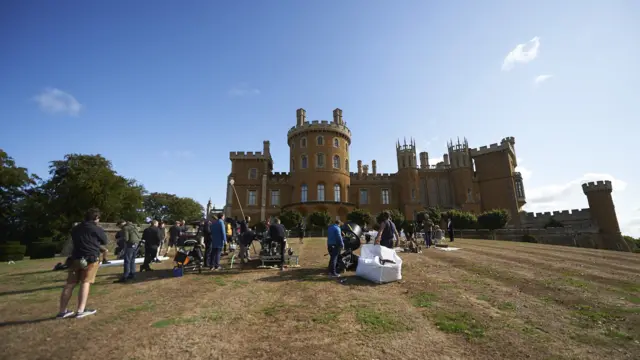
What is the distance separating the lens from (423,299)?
5535 mm

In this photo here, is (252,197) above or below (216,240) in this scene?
above

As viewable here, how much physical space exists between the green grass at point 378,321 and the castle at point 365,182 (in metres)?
29.8

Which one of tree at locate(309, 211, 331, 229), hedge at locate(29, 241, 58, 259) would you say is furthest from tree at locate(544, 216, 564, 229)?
hedge at locate(29, 241, 58, 259)

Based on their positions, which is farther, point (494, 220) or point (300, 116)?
point (300, 116)

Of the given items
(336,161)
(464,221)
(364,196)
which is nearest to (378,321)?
(464,221)

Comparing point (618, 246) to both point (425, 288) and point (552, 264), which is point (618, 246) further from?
point (425, 288)

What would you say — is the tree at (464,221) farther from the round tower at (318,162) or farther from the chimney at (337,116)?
the chimney at (337,116)

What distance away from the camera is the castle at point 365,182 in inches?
1430

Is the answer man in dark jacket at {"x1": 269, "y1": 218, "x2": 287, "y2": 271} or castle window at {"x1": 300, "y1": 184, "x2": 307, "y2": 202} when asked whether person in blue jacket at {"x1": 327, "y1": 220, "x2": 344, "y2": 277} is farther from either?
castle window at {"x1": 300, "y1": 184, "x2": 307, "y2": 202}

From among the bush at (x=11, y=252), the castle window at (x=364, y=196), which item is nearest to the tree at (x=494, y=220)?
the castle window at (x=364, y=196)

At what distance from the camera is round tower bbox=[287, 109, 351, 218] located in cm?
3650

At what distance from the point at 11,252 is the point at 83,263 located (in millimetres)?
22041

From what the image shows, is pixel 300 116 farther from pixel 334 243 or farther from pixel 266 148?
pixel 334 243

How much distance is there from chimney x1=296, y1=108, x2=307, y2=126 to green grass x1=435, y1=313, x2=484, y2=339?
37.0 meters
